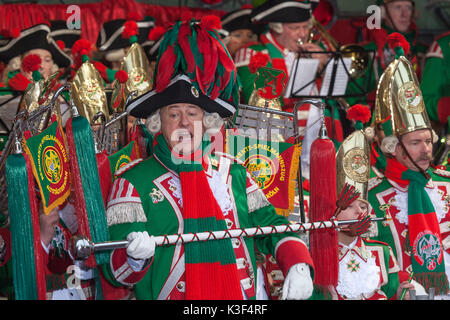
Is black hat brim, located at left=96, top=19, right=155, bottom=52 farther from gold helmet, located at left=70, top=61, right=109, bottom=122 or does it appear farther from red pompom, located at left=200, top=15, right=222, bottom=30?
red pompom, located at left=200, top=15, right=222, bottom=30

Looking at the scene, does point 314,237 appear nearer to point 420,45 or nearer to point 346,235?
point 346,235

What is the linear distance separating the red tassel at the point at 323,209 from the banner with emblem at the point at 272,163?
28 cm

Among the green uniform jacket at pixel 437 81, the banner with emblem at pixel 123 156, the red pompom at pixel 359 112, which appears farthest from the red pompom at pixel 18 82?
Result: the green uniform jacket at pixel 437 81

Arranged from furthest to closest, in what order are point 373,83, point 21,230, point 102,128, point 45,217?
point 373,83 < point 102,128 < point 45,217 < point 21,230

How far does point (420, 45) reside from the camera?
7598 millimetres

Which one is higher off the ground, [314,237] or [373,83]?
[373,83]

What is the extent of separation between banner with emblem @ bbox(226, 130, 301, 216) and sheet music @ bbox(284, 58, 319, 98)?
145cm

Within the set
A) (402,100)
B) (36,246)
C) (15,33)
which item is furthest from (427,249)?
(15,33)

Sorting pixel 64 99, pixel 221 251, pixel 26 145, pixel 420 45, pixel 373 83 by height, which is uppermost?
pixel 420 45

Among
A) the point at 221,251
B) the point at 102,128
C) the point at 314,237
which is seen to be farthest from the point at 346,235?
the point at 102,128

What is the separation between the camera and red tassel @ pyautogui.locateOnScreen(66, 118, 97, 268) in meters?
3.04

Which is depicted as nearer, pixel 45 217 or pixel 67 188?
pixel 67 188

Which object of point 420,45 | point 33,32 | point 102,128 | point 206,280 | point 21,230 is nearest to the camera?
point 21,230
